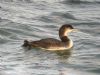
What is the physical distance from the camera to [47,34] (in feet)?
65.5

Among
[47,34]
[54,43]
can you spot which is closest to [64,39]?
[54,43]

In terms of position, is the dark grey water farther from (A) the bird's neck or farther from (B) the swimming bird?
(A) the bird's neck

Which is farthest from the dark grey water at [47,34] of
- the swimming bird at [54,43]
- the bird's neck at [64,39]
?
the bird's neck at [64,39]

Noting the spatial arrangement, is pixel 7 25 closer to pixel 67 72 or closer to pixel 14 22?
pixel 14 22

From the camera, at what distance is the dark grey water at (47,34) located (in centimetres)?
1520

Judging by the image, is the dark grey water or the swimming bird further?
the swimming bird

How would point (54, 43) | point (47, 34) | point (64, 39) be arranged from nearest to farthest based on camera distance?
1. point (54, 43)
2. point (64, 39)
3. point (47, 34)

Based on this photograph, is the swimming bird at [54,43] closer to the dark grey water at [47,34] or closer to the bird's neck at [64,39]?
the bird's neck at [64,39]

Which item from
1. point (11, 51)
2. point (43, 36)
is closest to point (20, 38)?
point (43, 36)

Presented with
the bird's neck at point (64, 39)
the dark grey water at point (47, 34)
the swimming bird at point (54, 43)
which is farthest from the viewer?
the bird's neck at point (64, 39)

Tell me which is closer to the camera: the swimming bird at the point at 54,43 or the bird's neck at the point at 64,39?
the swimming bird at the point at 54,43

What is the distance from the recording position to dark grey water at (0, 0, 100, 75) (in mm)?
15195

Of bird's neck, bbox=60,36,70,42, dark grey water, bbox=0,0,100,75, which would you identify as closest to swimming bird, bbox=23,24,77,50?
bird's neck, bbox=60,36,70,42

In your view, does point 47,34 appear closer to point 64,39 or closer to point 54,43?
point 64,39
